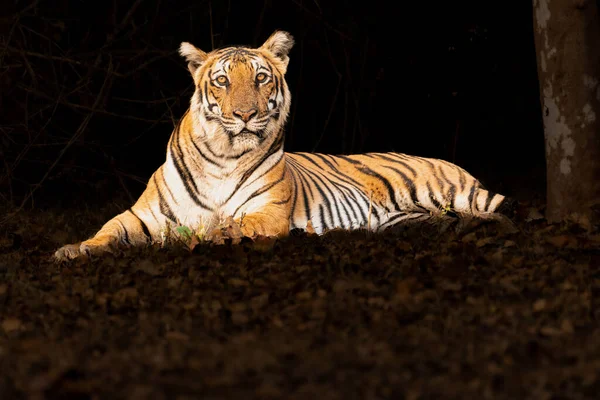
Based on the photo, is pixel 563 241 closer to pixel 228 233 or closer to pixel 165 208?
pixel 228 233

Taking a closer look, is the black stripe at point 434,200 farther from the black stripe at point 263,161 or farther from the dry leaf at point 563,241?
the dry leaf at point 563,241

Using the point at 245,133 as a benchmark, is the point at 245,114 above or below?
above

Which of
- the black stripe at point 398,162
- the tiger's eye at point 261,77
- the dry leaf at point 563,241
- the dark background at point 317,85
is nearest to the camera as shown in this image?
the dry leaf at point 563,241

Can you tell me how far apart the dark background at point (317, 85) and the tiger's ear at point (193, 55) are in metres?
1.85

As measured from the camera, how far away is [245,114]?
246 inches

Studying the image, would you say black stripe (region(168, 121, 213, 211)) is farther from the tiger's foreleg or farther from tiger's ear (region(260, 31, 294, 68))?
tiger's ear (region(260, 31, 294, 68))

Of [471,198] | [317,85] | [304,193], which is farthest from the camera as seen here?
[317,85]

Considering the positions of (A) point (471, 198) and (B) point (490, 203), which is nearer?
(B) point (490, 203)

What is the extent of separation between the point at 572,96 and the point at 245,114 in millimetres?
2048

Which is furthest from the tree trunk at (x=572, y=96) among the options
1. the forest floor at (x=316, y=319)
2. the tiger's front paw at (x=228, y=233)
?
the tiger's front paw at (x=228, y=233)

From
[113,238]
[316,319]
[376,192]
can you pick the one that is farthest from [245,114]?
[316,319]

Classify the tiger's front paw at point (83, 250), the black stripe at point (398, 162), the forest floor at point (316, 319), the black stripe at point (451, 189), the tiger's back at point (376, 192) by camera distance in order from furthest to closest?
the black stripe at point (398, 162)
the black stripe at point (451, 189)
the tiger's back at point (376, 192)
the tiger's front paw at point (83, 250)
the forest floor at point (316, 319)

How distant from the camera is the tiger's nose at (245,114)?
6.23 meters

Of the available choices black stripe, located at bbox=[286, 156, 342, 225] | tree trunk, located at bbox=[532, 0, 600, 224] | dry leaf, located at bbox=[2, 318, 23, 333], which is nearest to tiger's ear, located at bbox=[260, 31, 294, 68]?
black stripe, located at bbox=[286, 156, 342, 225]
